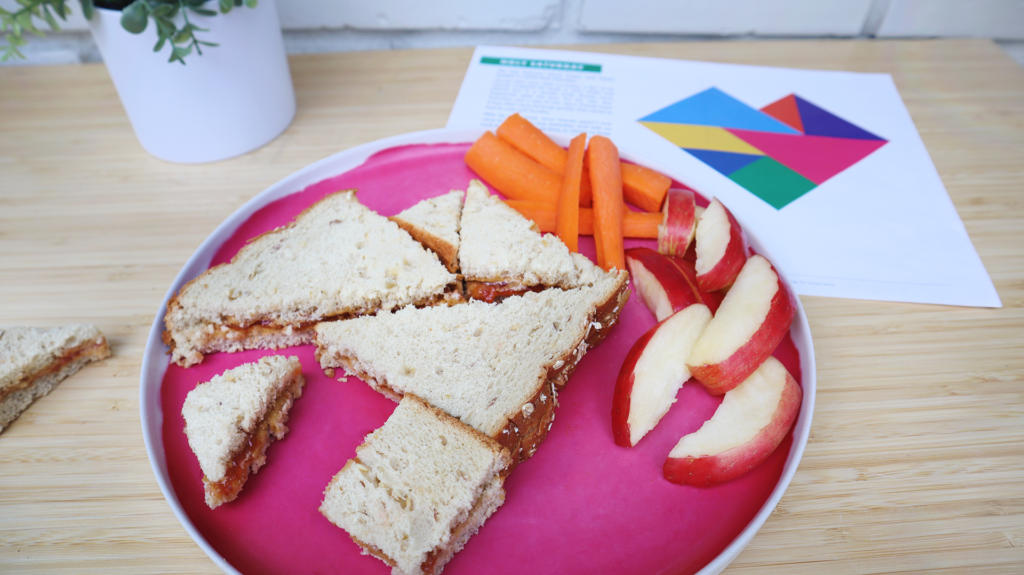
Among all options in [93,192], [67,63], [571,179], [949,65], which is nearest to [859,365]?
[571,179]

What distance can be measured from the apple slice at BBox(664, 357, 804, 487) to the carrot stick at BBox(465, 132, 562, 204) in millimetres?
932

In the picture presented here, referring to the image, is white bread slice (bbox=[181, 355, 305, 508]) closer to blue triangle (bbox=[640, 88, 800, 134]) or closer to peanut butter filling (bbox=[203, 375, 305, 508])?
peanut butter filling (bbox=[203, 375, 305, 508])

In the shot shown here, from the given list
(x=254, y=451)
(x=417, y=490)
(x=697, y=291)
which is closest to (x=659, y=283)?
(x=697, y=291)

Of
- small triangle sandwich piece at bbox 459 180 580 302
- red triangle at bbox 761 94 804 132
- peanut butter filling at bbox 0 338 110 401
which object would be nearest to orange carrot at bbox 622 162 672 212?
small triangle sandwich piece at bbox 459 180 580 302

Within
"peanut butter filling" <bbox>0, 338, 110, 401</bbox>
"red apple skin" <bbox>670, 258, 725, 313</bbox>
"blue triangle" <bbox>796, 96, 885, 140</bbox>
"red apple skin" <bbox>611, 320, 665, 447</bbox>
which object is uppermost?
"blue triangle" <bbox>796, 96, 885, 140</bbox>

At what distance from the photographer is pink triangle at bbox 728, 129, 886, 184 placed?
7.55 feet

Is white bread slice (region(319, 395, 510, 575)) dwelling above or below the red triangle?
below

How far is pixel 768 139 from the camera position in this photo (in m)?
2.43

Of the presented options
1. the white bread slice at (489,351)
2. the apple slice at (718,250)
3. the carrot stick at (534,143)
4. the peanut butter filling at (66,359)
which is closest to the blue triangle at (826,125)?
the apple slice at (718,250)

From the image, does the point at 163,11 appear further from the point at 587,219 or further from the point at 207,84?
the point at 587,219

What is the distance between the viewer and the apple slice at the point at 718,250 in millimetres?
1640

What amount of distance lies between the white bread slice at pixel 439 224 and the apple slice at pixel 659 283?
56 cm

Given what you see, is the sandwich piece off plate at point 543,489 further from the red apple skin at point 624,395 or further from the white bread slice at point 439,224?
the white bread slice at point 439,224

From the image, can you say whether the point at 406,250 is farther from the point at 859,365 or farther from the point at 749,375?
the point at 859,365
